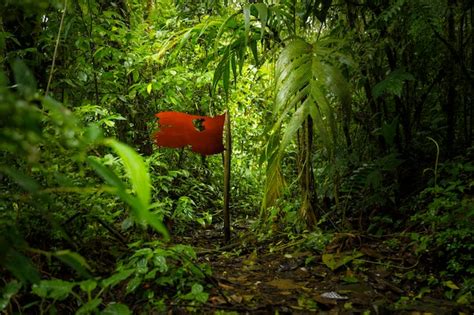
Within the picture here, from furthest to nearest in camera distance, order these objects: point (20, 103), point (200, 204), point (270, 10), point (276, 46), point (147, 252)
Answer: point (200, 204) → point (276, 46) → point (270, 10) → point (147, 252) → point (20, 103)

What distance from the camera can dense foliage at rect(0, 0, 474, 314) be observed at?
5.17 ft

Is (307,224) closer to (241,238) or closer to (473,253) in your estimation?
(241,238)

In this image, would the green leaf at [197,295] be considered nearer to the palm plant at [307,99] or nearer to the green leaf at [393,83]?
the palm plant at [307,99]

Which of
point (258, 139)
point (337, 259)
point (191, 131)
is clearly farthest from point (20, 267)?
point (258, 139)

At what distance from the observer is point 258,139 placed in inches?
116

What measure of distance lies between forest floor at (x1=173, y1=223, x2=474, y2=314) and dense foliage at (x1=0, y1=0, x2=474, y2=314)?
66 millimetres

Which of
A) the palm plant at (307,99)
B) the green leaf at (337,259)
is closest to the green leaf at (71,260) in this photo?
the palm plant at (307,99)

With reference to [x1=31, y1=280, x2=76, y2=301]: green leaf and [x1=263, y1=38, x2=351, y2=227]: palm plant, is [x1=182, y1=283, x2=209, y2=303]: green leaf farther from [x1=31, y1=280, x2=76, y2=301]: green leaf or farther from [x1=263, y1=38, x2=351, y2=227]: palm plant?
[x1=263, y1=38, x2=351, y2=227]: palm plant

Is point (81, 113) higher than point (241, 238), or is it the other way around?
point (81, 113)

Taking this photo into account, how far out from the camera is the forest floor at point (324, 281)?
5.11 feet

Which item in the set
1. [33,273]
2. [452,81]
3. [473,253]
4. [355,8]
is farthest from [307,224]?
[33,273]

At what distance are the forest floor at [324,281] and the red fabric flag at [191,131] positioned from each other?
2.32 ft

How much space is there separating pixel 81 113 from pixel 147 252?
46.1 inches

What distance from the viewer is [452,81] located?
2465 mm
